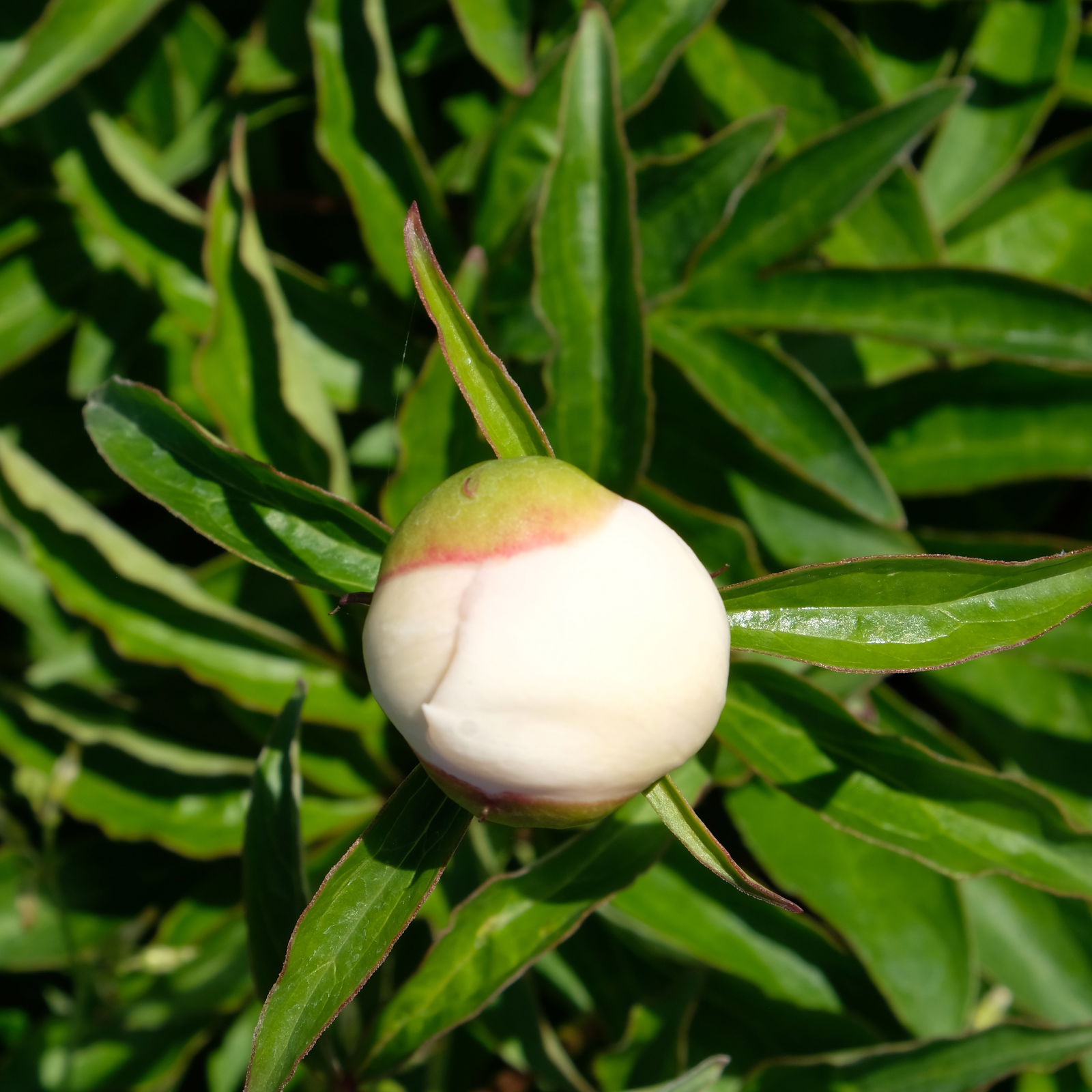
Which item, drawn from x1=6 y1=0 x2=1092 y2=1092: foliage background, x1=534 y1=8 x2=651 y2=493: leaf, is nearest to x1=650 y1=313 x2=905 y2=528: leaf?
x1=6 y1=0 x2=1092 y2=1092: foliage background

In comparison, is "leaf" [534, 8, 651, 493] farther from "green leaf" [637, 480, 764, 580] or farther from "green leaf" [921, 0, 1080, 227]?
"green leaf" [921, 0, 1080, 227]

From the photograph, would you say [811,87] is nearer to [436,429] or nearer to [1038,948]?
[436,429]

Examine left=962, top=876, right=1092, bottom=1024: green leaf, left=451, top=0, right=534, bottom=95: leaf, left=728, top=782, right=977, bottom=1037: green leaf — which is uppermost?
left=451, top=0, right=534, bottom=95: leaf

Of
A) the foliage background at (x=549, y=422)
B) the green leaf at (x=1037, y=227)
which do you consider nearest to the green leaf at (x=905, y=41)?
the foliage background at (x=549, y=422)

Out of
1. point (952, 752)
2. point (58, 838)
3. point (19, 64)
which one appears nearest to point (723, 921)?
point (952, 752)

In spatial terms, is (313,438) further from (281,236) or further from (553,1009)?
(553,1009)
